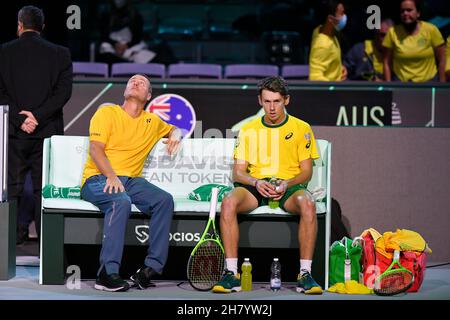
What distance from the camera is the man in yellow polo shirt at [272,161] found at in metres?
6.15

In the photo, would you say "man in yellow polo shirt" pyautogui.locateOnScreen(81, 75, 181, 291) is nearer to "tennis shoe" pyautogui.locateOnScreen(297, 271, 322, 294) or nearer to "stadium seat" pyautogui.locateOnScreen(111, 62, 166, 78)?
"tennis shoe" pyautogui.locateOnScreen(297, 271, 322, 294)

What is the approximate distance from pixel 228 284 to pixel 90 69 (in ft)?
16.0

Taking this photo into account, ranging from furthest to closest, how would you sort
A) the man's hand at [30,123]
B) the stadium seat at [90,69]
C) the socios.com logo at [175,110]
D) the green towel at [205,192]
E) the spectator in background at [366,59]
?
the stadium seat at [90,69], the spectator in background at [366,59], the socios.com logo at [175,110], the man's hand at [30,123], the green towel at [205,192]

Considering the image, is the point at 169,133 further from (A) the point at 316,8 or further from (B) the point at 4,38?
(A) the point at 316,8

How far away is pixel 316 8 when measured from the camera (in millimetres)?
13125

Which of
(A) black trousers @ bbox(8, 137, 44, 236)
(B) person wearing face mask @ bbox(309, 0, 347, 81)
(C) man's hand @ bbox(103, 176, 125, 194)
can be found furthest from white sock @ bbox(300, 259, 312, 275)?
(B) person wearing face mask @ bbox(309, 0, 347, 81)

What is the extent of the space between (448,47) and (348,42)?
2.43 meters

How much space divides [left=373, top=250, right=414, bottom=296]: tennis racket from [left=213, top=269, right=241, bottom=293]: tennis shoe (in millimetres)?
838

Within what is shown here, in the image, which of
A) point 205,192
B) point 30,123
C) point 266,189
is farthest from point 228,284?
point 30,123

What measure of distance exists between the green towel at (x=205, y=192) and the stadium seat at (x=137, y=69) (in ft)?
12.9

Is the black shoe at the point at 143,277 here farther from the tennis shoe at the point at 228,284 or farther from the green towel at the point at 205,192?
the green towel at the point at 205,192

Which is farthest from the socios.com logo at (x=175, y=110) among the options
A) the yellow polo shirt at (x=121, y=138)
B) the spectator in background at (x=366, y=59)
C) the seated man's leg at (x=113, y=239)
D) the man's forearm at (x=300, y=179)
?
the seated man's leg at (x=113, y=239)

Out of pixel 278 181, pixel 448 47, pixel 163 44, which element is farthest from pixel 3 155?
pixel 163 44

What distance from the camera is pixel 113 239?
5945 mm
